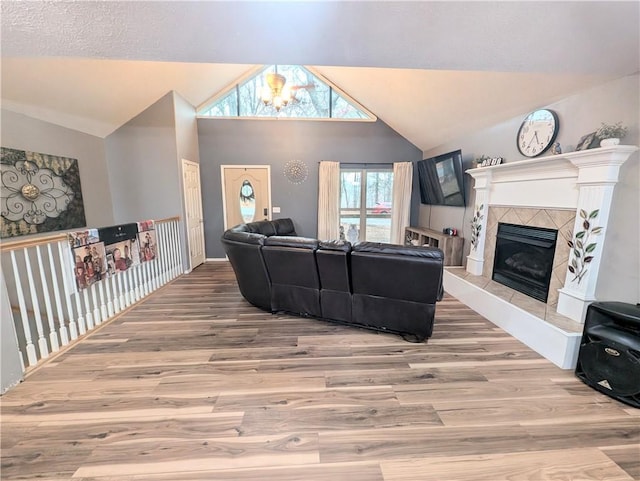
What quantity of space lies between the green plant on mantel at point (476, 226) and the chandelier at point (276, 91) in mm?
3145

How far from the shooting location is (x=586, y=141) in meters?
2.31

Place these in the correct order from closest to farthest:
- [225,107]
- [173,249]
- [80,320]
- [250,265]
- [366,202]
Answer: [80,320]
[250,265]
[173,249]
[225,107]
[366,202]

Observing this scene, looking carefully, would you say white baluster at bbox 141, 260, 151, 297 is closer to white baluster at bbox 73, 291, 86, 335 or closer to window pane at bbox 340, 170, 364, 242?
white baluster at bbox 73, 291, 86, 335

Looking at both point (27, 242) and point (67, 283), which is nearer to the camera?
point (27, 242)

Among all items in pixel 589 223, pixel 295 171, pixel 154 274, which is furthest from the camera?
pixel 295 171

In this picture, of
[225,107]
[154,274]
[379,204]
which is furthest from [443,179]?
[154,274]

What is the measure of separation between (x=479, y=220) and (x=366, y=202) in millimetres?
2706

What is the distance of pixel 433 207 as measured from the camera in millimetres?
5406

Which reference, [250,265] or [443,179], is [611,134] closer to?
[443,179]

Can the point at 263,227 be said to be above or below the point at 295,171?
below

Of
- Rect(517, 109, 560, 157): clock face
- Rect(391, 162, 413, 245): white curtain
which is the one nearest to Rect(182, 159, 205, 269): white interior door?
Rect(391, 162, 413, 245): white curtain

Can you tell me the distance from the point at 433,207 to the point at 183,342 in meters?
4.90

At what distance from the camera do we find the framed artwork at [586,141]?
2270 mm

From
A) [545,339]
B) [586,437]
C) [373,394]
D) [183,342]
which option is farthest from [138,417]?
[545,339]
